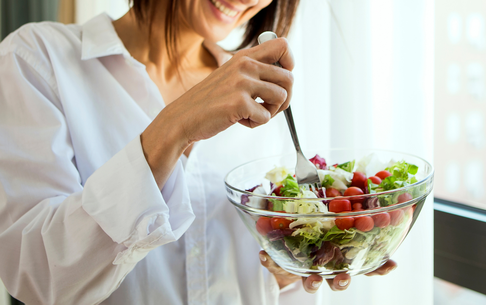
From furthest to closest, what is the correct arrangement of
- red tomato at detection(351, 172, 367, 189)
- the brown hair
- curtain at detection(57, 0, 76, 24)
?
curtain at detection(57, 0, 76, 24), the brown hair, red tomato at detection(351, 172, 367, 189)

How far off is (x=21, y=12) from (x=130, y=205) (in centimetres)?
150

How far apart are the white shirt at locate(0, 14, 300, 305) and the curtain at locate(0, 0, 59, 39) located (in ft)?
3.19

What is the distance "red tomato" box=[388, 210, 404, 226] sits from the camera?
0.52 metres

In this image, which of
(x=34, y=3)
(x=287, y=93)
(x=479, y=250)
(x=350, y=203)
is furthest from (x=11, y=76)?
(x=34, y=3)

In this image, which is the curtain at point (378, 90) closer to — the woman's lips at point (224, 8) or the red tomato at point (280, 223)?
the woman's lips at point (224, 8)

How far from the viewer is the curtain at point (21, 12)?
1.60 meters

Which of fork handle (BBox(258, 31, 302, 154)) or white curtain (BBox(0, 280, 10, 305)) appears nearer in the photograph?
fork handle (BBox(258, 31, 302, 154))

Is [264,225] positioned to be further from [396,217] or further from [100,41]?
[100,41]

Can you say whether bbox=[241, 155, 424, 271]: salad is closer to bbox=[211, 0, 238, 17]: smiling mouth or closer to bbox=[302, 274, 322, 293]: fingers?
bbox=[302, 274, 322, 293]: fingers

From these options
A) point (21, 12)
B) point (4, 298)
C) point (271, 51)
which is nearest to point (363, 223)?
point (271, 51)

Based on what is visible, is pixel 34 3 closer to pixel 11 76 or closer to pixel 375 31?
pixel 11 76

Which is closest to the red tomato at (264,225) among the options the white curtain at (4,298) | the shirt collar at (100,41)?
the shirt collar at (100,41)

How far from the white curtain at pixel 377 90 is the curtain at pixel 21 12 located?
4.02ft

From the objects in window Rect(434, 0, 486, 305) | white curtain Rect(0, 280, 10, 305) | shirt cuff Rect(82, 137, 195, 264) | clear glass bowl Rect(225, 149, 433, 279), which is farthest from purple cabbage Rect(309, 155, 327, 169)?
white curtain Rect(0, 280, 10, 305)
